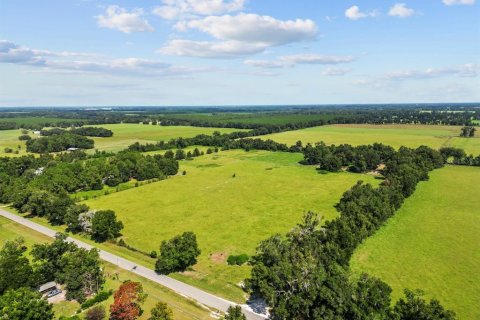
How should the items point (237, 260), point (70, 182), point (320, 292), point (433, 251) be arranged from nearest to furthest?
point (320, 292), point (237, 260), point (433, 251), point (70, 182)

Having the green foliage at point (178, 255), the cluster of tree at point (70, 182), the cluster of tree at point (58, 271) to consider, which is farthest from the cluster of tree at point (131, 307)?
the cluster of tree at point (70, 182)

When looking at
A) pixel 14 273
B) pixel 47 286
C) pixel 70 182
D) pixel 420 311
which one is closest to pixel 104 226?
pixel 47 286

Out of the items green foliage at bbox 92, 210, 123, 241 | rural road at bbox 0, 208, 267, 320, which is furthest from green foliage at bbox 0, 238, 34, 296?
green foliage at bbox 92, 210, 123, 241

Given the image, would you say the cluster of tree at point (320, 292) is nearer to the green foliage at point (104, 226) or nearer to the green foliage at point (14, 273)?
the green foliage at point (14, 273)

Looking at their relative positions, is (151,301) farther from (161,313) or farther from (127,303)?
(161,313)

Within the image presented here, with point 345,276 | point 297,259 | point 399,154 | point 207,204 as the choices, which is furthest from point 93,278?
point 399,154

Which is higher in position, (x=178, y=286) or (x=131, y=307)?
(x=131, y=307)

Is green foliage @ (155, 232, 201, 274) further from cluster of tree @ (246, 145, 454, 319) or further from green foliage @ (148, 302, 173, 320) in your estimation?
green foliage @ (148, 302, 173, 320)
